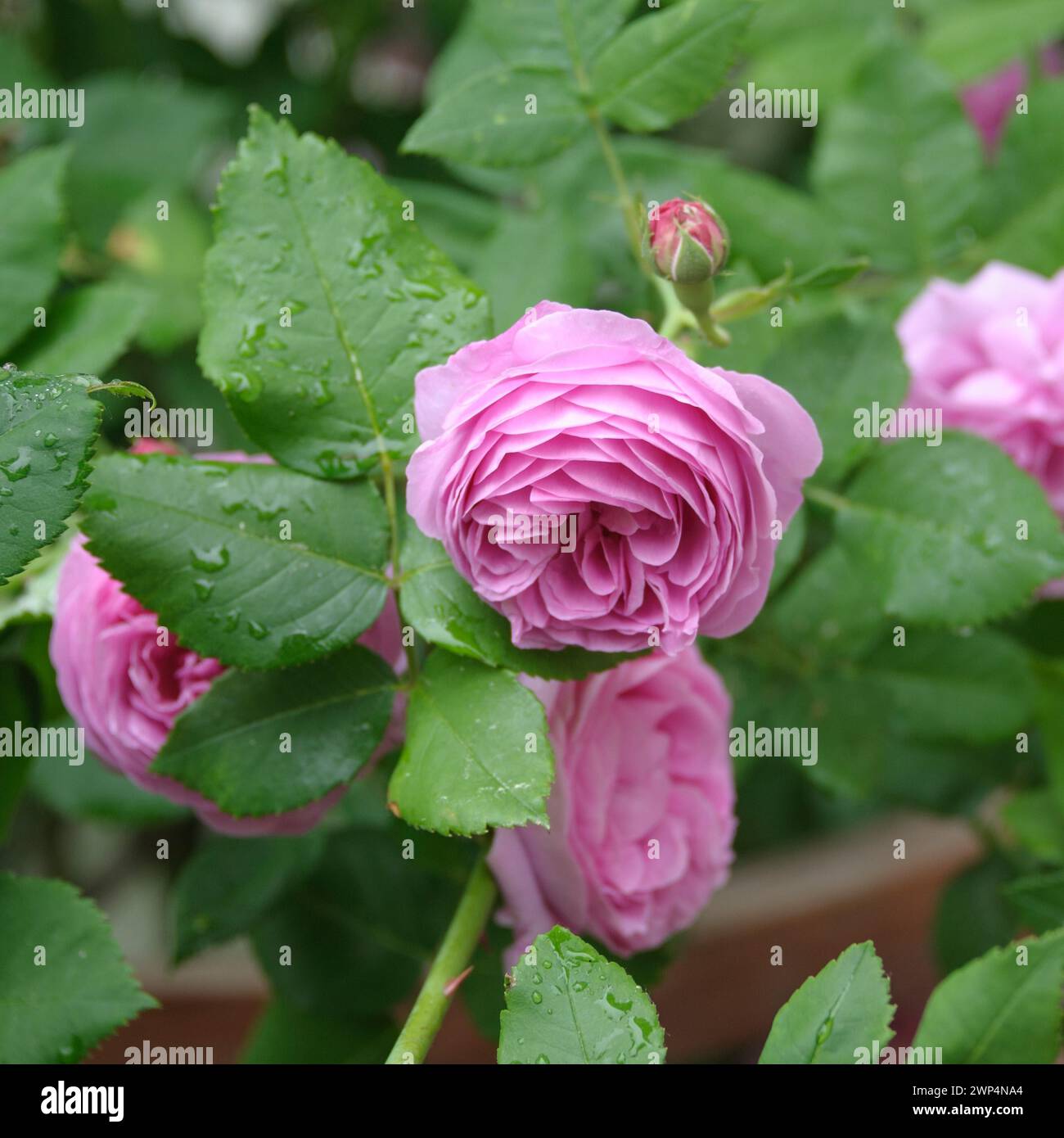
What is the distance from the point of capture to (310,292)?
38 centimetres

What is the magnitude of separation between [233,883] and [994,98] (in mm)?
743

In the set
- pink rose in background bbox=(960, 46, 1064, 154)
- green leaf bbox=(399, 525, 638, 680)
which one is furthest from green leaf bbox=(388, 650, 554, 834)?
pink rose in background bbox=(960, 46, 1064, 154)

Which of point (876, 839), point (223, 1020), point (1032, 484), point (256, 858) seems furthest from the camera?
point (876, 839)

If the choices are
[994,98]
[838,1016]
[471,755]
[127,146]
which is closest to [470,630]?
[471,755]

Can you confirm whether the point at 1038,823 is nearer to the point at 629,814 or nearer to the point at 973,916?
the point at 973,916

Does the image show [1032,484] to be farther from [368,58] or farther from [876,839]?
[368,58]

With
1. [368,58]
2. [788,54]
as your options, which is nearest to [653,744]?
[788,54]

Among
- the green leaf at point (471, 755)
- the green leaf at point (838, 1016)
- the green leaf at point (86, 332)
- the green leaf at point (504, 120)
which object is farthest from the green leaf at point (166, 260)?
the green leaf at point (838, 1016)

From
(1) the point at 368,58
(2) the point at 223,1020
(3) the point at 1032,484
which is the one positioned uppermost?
(1) the point at 368,58

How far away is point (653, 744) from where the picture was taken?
419mm

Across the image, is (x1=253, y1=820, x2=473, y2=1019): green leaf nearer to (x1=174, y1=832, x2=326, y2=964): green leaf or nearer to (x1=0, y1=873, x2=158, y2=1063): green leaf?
(x1=174, y1=832, x2=326, y2=964): green leaf

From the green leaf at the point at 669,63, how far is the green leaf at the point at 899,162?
6.6 inches

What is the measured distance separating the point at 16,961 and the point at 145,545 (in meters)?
0.15

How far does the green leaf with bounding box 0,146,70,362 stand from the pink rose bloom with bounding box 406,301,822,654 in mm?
239
